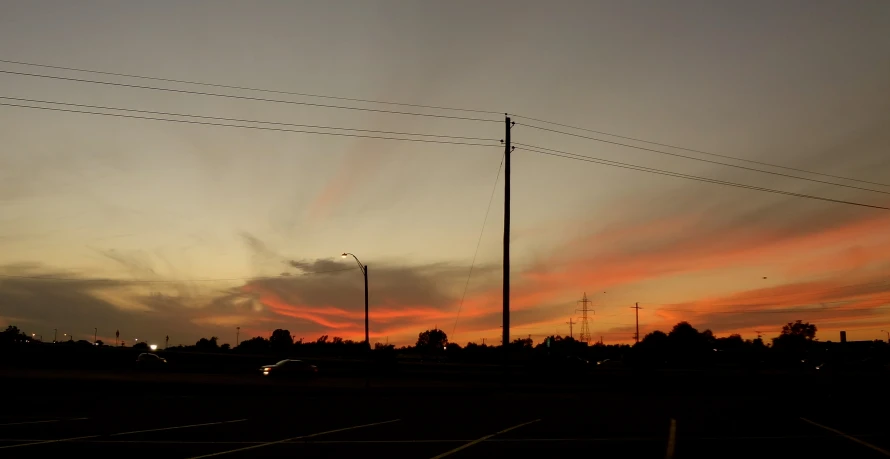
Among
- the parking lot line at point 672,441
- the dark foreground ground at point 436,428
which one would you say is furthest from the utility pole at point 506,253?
the parking lot line at point 672,441

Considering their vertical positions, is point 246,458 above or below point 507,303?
below

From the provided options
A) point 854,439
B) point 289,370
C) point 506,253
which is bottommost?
point 289,370

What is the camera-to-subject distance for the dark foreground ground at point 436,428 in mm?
13703

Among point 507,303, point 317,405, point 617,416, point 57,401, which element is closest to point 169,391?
point 57,401

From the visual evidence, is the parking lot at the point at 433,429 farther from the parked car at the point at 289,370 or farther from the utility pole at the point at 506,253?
the parked car at the point at 289,370

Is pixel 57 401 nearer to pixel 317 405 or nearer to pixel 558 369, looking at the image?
pixel 317 405

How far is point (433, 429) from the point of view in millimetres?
17734

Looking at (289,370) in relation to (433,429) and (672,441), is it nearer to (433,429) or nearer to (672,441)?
(433,429)

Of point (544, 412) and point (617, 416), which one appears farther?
point (544, 412)

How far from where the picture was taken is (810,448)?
14125mm

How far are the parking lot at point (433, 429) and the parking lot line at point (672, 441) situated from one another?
3 centimetres

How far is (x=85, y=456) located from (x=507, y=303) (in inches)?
1004

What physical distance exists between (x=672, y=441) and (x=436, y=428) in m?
5.93

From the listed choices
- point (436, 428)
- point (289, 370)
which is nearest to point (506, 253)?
point (436, 428)
